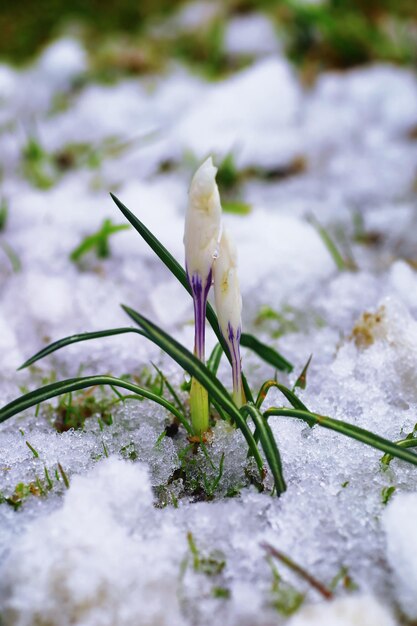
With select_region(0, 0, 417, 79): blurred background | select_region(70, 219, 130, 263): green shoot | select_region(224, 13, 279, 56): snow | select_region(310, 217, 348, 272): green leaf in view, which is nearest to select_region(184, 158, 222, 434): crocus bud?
select_region(70, 219, 130, 263): green shoot

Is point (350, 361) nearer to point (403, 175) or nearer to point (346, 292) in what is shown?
point (346, 292)

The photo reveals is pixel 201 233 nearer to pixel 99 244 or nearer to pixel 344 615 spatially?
pixel 344 615

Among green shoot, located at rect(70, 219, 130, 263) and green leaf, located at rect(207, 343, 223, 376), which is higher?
green shoot, located at rect(70, 219, 130, 263)

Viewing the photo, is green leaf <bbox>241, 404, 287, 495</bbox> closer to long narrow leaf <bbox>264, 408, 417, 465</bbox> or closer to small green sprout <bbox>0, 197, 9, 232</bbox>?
long narrow leaf <bbox>264, 408, 417, 465</bbox>

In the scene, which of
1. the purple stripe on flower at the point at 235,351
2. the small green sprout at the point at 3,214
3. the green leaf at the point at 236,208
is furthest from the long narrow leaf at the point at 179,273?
the small green sprout at the point at 3,214

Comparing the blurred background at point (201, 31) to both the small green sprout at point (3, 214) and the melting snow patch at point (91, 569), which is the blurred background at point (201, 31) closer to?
the small green sprout at point (3, 214)

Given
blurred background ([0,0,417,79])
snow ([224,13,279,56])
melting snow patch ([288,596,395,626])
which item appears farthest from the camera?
snow ([224,13,279,56])
